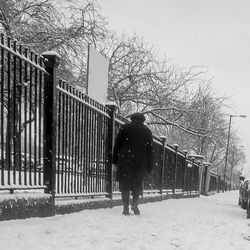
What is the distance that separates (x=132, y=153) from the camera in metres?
6.78

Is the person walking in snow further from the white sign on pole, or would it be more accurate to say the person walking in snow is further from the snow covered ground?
the white sign on pole

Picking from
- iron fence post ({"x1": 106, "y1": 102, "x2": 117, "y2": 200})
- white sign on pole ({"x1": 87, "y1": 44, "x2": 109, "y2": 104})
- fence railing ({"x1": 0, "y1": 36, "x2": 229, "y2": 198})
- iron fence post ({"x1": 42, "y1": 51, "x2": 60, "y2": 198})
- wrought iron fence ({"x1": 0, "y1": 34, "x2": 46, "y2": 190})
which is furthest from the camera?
white sign on pole ({"x1": 87, "y1": 44, "x2": 109, "y2": 104})

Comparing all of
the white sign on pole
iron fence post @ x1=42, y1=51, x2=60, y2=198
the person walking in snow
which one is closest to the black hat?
the person walking in snow

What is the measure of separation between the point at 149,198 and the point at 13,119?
20.8ft

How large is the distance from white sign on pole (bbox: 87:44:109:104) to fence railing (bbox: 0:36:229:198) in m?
0.55

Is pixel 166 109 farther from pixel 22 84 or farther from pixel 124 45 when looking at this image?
pixel 22 84

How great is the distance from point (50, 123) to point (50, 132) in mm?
110

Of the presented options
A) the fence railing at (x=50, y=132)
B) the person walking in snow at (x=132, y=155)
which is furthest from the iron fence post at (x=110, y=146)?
the person walking in snow at (x=132, y=155)

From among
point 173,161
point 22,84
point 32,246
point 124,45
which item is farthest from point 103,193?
point 124,45

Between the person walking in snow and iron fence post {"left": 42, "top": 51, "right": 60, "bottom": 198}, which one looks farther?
the person walking in snow

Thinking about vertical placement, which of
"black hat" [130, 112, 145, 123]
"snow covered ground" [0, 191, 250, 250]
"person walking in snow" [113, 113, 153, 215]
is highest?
"black hat" [130, 112, 145, 123]

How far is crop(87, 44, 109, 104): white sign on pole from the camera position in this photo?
313 inches

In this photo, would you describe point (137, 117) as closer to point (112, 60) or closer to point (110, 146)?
point (110, 146)

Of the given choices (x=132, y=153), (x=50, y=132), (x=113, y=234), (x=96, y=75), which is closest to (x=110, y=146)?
(x=132, y=153)
